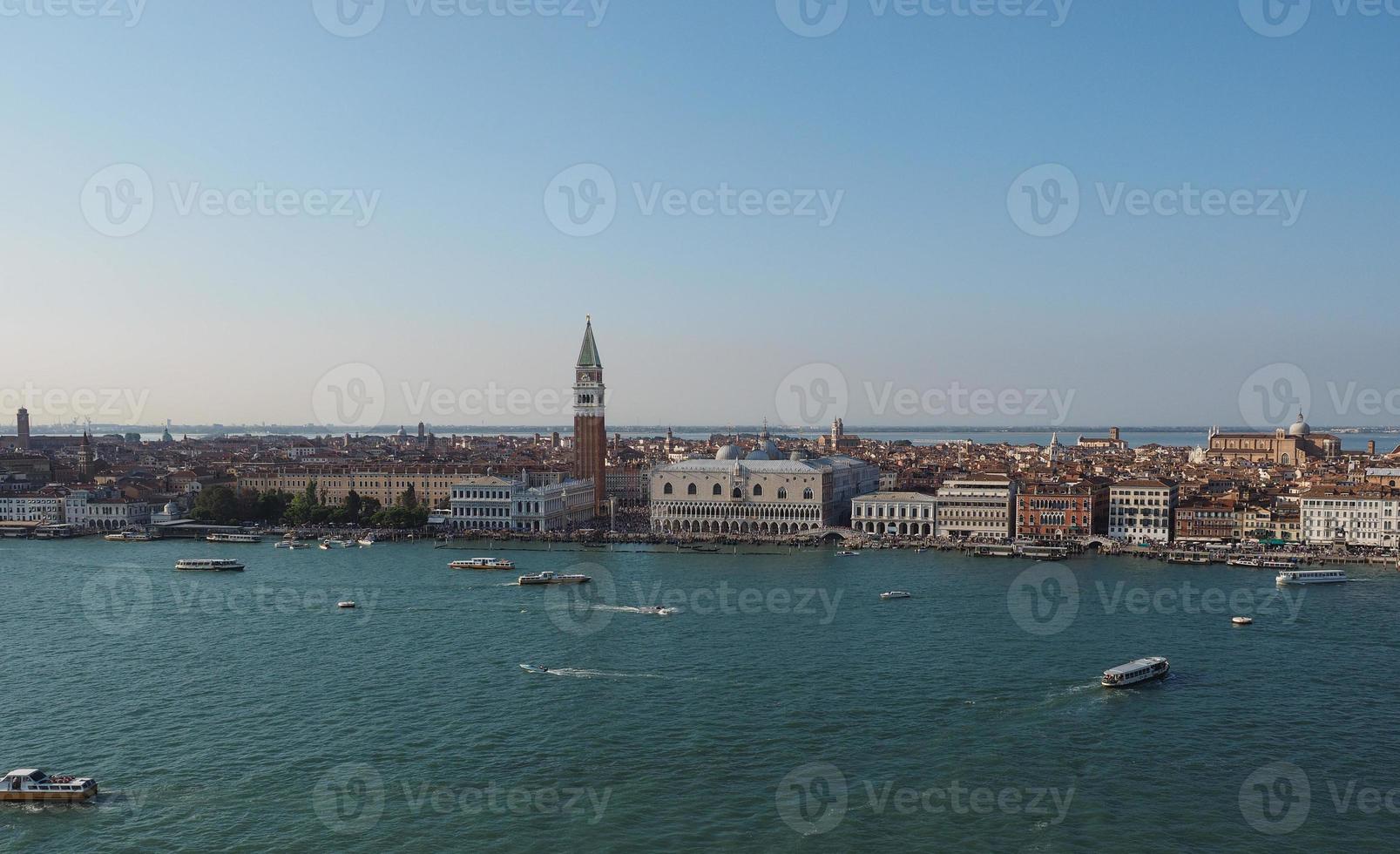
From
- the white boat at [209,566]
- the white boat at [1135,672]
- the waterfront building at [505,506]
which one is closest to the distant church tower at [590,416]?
the waterfront building at [505,506]

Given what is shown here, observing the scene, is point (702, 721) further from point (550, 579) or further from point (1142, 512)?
point (1142, 512)

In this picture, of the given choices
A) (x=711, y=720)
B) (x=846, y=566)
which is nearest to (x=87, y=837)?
(x=711, y=720)

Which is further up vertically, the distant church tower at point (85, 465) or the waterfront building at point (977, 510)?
the distant church tower at point (85, 465)

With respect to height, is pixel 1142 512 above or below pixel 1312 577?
above

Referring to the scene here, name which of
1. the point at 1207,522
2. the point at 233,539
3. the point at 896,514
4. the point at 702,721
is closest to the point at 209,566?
the point at 233,539

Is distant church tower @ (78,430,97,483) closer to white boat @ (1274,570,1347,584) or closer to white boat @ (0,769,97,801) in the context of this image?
white boat @ (0,769,97,801)

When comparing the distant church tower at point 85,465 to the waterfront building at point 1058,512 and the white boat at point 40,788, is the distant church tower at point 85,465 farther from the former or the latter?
the white boat at point 40,788
